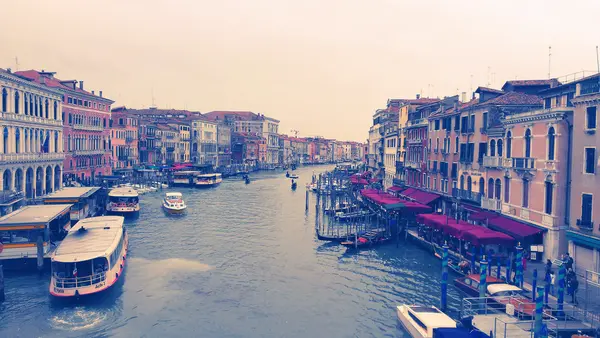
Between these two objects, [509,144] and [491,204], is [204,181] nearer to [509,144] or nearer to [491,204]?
[491,204]

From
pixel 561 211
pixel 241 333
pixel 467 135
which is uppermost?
pixel 467 135

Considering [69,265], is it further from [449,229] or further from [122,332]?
[449,229]

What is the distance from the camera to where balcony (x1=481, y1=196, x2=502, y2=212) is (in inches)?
952

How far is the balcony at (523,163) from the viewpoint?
21391 mm

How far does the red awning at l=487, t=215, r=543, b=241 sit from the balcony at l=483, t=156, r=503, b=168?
101 inches

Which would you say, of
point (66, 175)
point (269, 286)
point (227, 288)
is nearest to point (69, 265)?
point (227, 288)

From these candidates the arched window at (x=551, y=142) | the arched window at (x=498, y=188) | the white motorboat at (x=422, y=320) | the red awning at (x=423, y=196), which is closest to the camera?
the white motorboat at (x=422, y=320)

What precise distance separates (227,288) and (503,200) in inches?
542

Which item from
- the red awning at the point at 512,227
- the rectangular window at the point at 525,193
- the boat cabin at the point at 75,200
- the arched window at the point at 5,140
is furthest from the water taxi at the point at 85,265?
the rectangular window at the point at 525,193

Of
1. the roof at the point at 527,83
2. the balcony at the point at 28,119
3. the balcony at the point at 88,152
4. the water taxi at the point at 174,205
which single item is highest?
the roof at the point at 527,83

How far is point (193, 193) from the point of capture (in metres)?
56.1

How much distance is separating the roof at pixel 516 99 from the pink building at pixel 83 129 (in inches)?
1447

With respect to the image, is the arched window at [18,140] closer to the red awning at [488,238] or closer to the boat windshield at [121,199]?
the boat windshield at [121,199]

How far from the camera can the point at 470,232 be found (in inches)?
858
